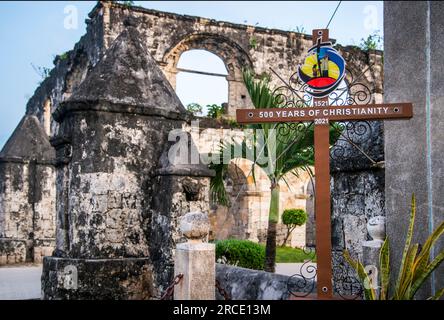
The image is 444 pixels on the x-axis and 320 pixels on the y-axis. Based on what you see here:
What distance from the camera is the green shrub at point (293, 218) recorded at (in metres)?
16.5

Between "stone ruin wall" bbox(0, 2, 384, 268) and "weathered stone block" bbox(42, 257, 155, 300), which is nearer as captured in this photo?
"weathered stone block" bbox(42, 257, 155, 300)

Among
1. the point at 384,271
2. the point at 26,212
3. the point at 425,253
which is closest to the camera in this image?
the point at 425,253

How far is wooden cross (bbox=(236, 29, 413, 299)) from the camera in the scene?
3479mm

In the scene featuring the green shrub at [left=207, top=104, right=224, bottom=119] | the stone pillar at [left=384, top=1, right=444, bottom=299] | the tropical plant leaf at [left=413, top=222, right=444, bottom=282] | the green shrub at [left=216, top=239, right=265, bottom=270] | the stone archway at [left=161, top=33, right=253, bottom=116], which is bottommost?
the green shrub at [left=216, top=239, right=265, bottom=270]

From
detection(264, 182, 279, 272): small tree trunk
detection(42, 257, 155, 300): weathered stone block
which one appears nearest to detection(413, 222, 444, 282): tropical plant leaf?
detection(42, 257, 155, 300): weathered stone block

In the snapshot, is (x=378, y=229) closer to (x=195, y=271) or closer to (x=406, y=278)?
(x=406, y=278)

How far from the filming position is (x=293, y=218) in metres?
16.4

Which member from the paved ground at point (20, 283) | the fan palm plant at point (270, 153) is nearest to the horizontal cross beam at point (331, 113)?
the fan palm plant at point (270, 153)

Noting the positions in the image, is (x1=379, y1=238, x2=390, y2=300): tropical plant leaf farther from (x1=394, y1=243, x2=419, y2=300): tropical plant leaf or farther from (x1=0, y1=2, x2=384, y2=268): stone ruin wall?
(x1=0, y1=2, x2=384, y2=268): stone ruin wall

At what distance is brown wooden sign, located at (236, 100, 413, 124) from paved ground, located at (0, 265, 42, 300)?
4687mm

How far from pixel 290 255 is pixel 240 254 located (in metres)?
5.56

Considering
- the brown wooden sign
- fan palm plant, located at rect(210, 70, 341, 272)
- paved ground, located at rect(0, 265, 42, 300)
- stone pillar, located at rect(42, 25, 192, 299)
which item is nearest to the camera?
the brown wooden sign

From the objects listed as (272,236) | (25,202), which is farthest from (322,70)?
(25,202)
